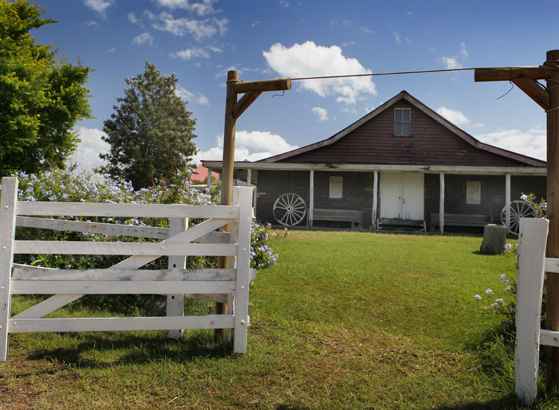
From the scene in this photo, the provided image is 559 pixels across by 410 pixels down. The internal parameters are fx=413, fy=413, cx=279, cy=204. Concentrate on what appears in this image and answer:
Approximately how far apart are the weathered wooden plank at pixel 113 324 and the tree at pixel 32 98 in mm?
14285

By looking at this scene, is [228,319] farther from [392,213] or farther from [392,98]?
[392,98]

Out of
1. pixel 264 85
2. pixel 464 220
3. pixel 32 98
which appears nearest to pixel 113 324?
pixel 264 85

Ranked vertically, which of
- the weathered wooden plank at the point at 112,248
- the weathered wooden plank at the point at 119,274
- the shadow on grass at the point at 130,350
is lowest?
the shadow on grass at the point at 130,350

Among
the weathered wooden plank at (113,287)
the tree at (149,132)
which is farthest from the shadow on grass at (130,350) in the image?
the tree at (149,132)

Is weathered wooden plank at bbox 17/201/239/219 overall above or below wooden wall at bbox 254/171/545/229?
below

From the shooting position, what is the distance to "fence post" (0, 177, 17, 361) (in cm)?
329

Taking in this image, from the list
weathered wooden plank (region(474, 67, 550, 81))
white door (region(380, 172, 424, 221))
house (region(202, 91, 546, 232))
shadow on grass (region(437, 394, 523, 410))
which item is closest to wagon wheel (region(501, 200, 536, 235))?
house (region(202, 91, 546, 232))

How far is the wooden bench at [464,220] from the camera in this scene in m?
17.6

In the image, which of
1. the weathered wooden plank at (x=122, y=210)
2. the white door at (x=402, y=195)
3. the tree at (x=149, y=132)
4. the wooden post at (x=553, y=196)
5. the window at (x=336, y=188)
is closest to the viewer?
the wooden post at (x=553, y=196)

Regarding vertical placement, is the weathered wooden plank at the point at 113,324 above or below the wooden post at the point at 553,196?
below

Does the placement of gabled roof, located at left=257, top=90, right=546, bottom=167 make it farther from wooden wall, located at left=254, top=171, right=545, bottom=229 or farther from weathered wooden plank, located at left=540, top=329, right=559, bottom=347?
weathered wooden plank, located at left=540, top=329, right=559, bottom=347

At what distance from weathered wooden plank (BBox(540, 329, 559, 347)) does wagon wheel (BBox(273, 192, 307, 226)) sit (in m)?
15.6

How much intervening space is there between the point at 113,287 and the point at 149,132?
139ft

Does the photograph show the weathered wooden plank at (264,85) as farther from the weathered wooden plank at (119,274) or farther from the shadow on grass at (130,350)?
the shadow on grass at (130,350)
